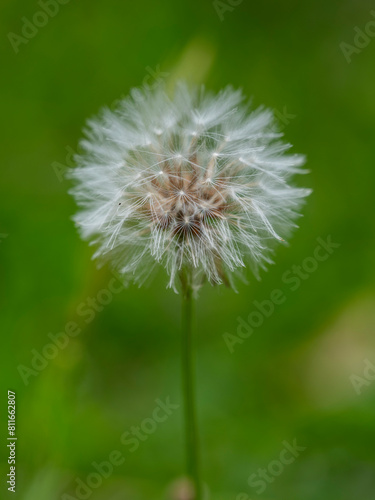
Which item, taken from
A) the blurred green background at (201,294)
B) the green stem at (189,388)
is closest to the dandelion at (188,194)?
the green stem at (189,388)

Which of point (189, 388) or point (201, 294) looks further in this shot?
point (201, 294)

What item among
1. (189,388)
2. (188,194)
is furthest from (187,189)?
(189,388)

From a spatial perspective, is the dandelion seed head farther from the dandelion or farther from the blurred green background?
the blurred green background

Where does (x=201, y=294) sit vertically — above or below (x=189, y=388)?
above

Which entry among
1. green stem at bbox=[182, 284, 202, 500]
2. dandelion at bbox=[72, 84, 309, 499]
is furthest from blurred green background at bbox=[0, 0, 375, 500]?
dandelion at bbox=[72, 84, 309, 499]

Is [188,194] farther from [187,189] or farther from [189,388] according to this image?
[189,388]

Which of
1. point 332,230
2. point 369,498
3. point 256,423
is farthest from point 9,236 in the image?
point 369,498
